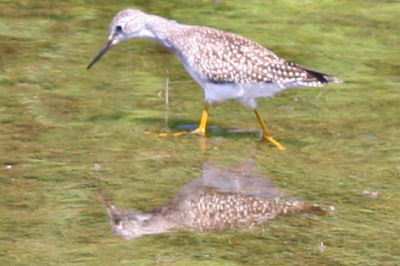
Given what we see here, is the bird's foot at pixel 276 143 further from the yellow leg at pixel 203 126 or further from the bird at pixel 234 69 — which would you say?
the yellow leg at pixel 203 126

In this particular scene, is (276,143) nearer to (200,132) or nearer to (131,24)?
(200,132)

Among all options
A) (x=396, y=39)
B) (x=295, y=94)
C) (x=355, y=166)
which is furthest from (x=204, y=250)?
(x=396, y=39)

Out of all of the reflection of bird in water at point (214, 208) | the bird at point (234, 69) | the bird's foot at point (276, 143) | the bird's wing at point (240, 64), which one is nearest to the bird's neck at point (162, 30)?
the bird at point (234, 69)

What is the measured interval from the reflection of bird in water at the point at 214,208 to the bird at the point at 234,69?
124cm

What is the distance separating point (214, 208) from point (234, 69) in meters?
2.25

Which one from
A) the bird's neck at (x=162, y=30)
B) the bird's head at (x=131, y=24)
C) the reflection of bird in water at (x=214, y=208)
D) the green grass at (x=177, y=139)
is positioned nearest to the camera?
the green grass at (x=177, y=139)

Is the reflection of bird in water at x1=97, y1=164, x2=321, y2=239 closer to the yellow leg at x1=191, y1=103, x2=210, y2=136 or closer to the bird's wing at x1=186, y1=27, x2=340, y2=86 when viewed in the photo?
the yellow leg at x1=191, y1=103, x2=210, y2=136

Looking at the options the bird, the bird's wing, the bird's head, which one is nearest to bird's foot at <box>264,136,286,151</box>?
the bird

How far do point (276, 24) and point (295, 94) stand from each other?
9.85 feet

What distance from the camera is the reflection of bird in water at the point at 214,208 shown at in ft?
27.8

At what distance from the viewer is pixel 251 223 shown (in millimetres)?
8523

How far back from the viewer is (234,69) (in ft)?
35.1

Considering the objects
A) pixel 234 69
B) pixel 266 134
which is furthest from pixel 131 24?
pixel 266 134

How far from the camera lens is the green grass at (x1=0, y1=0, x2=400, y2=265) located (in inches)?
318
